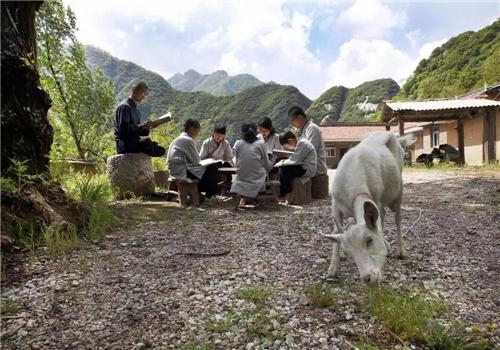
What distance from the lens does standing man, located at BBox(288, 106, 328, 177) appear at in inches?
306

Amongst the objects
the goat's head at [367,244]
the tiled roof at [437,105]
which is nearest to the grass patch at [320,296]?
the goat's head at [367,244]

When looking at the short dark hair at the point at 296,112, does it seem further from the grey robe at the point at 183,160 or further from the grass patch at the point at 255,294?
the grass patch at the point at 255,294

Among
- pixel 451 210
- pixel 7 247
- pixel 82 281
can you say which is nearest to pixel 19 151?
pixel 7 247

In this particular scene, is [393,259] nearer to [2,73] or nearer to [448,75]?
[2,73]

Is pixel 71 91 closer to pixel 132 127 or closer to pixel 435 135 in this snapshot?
pixel 132 127

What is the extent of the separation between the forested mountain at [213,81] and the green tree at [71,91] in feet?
470

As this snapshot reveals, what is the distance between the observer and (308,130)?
7.96 meters

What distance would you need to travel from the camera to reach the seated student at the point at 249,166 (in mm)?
7023

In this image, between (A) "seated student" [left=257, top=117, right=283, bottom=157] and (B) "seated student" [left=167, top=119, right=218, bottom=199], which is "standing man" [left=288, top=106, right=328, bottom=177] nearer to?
(A) "seated student" [left=257, top=117, right=283, bottom=157]

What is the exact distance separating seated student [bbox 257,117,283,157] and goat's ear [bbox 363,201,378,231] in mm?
5563

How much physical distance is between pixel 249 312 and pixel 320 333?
1.94ft

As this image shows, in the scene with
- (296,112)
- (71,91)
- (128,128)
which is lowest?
(128,128)

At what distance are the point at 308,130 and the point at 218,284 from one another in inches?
201

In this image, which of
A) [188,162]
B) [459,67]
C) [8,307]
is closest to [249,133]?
[188,162]
